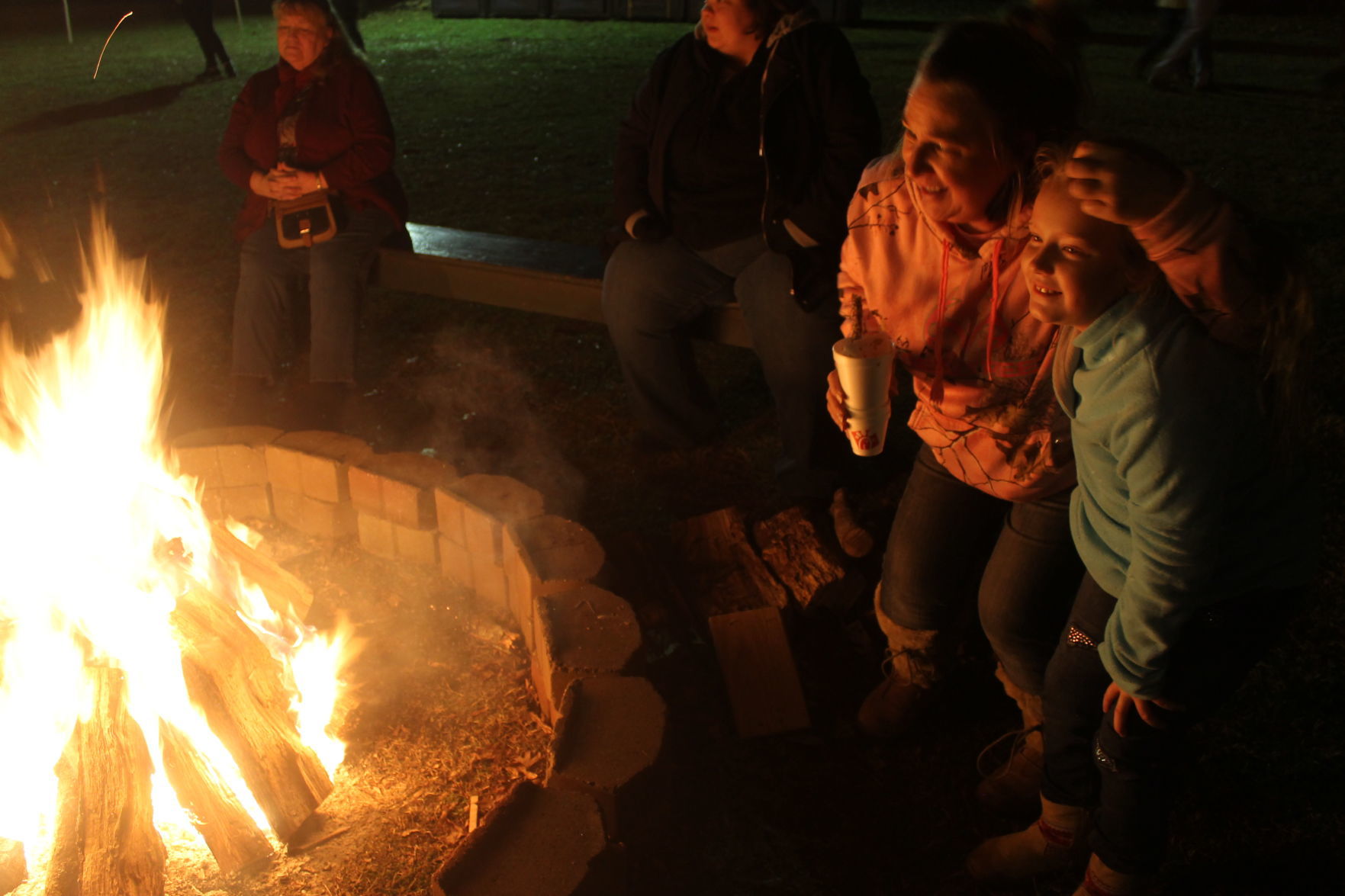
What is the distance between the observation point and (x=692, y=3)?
15.9 meters

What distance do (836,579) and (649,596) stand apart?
57cm

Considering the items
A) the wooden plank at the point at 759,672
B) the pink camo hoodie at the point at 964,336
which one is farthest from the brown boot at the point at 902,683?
the pink camo hoodie at the point at 964,336

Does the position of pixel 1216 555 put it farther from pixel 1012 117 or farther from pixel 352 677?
pixel 352 677

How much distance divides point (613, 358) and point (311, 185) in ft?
4.99

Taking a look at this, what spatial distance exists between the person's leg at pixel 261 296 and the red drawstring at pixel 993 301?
3.04m

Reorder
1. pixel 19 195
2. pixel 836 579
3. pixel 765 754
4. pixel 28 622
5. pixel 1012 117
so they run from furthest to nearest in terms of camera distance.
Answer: pixel 19 195 < pixel 836 579 < pixel 765 754 < pixel 28 622 < pixel 1012 117

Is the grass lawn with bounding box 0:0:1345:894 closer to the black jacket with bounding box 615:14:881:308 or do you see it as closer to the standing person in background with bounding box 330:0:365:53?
the black jacket with bounding box 615:14:881:308

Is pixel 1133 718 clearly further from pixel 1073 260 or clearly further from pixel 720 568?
pixel 720 568

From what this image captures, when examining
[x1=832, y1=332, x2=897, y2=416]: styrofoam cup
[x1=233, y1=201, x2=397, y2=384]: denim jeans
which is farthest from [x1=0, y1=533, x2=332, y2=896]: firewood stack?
[x1=233, y1=201, x2=397, y2=384]: denim jeans

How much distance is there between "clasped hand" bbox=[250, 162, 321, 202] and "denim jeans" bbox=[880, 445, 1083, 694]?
9.30 feet

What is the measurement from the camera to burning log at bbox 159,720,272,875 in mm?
2293

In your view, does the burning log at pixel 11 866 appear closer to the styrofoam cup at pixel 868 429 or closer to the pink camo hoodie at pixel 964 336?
the styrofoam cup at pixel 868 429

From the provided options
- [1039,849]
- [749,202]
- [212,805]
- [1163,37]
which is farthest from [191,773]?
[1163,37]

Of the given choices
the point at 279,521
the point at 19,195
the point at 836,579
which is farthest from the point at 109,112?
the point at 836,579
